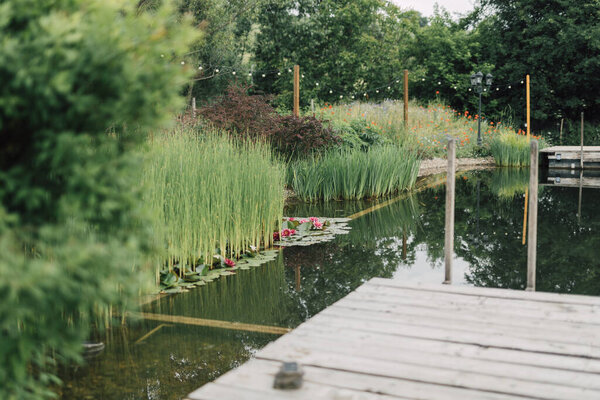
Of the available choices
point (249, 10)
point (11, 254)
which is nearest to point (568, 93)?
point (249, 10)

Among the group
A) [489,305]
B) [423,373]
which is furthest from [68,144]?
[489,305]

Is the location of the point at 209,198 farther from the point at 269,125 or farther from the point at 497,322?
the point at 269,125

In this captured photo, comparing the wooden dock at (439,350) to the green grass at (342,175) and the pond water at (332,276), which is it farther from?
the green grass at (342,175)

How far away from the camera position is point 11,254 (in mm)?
1426

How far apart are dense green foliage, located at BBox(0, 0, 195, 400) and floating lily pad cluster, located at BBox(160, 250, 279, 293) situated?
3.42 m

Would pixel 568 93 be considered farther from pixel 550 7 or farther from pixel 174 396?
pixel 174 396

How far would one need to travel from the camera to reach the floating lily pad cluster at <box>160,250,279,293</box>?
5.23 meters

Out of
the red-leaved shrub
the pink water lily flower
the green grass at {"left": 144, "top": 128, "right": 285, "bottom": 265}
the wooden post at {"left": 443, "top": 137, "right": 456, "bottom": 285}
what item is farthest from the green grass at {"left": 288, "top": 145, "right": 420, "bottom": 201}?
the wooden post at {"left": 443, "top": 137, "right": 456, "bottom": 285}

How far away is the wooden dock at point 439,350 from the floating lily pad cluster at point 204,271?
1967mm

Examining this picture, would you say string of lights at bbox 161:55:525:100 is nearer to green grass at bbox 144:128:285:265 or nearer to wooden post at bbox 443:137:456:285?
green grass at bbox 144:128:285:265

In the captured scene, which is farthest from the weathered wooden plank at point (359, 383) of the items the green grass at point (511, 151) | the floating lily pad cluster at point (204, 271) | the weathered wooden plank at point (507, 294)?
the green grass at point (511, 151)

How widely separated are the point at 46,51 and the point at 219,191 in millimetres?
4376

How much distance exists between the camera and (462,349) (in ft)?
9.48

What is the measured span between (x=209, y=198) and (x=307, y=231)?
2.34m
